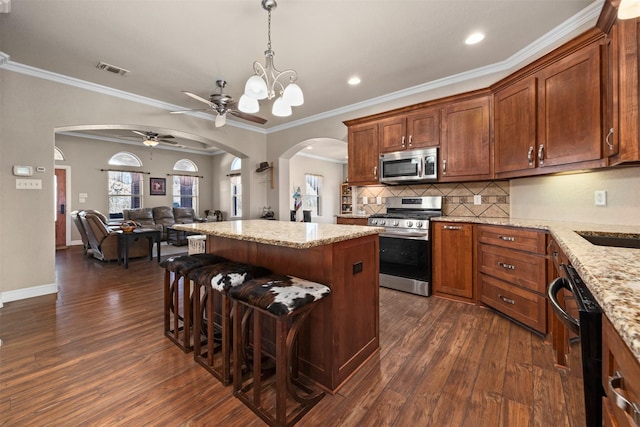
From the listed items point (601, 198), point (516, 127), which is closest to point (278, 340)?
point (601, 198)

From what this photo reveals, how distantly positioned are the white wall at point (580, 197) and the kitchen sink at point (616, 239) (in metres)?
0.64

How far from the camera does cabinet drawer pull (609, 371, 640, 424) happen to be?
488 mm

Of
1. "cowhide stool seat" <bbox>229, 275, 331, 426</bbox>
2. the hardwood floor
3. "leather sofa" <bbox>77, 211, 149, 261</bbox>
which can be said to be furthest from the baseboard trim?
"cowhide stool seat" <bbox>229, 275, 331, 426</bbox>

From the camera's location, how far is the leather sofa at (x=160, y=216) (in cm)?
707

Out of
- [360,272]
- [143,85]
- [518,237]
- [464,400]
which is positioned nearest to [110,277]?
[143,85]

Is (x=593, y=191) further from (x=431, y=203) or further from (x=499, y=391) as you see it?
(x=499, y=391)

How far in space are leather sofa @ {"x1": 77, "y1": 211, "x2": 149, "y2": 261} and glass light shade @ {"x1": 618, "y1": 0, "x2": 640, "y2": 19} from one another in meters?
6.27

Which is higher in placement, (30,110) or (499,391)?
(30,110)

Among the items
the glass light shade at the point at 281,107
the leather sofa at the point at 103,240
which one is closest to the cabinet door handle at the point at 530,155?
the glass light shade at the point at 281,107

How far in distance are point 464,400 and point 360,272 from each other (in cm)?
91

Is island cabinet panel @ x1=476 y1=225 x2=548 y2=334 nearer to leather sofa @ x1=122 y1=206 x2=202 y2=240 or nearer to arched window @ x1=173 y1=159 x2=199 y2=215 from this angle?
leather sofa @ x1=122 y1=206 x2=202 y2=240

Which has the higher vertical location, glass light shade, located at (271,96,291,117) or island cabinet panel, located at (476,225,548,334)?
glass light shade, located at (271,96,291,117)

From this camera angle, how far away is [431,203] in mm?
3547

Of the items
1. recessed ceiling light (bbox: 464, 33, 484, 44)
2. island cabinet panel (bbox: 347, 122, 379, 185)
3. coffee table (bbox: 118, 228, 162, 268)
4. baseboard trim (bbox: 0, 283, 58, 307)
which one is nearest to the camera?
recessed ceiling light (bbox: 464, 33, 484, 44)
